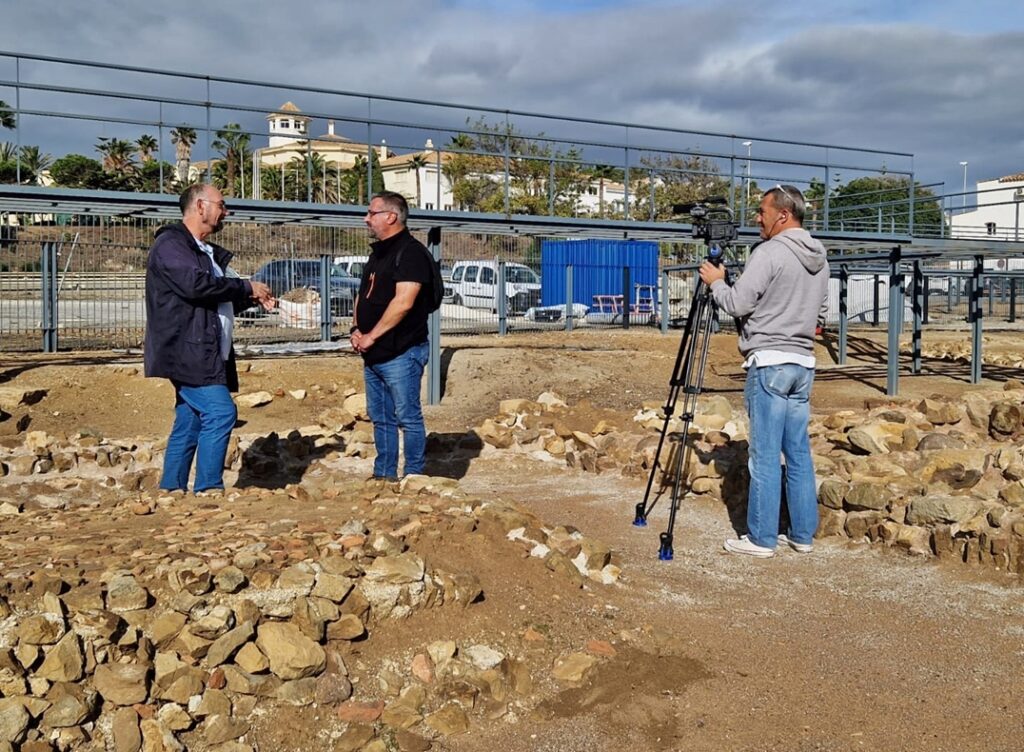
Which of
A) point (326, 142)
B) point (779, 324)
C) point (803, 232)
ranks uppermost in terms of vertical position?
point (326, 142)

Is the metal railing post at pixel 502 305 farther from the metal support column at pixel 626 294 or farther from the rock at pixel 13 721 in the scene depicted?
the rock at pixel 13 721

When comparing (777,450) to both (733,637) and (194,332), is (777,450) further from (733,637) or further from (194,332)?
(194,332)

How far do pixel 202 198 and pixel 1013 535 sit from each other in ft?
A: 16.6

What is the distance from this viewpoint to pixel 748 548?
6.23 meters

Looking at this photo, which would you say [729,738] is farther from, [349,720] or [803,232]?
[803,232]

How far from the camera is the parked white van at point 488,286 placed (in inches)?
926

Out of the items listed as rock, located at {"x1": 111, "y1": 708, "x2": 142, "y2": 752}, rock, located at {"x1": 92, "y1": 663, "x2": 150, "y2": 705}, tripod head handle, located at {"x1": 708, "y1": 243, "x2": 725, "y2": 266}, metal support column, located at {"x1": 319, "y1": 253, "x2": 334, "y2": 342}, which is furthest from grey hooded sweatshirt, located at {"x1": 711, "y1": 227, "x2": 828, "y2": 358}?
metal support column, located at {"x1": 319, "y1": 253, "x2": 334, "y2": 342}

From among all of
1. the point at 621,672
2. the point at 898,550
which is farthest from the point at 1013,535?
the point at 621,672

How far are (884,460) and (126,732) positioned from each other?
19.1ft

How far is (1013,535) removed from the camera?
228 inches

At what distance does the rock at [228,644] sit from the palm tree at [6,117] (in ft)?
28.3

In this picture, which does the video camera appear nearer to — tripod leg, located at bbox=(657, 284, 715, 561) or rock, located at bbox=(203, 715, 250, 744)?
tripod leg, located at bbox=(657, 284, 715, 561)

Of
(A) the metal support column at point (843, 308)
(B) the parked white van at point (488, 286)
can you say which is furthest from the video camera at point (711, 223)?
(B) the parked white van at point (488, 286)

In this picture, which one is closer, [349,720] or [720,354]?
[349,720]
